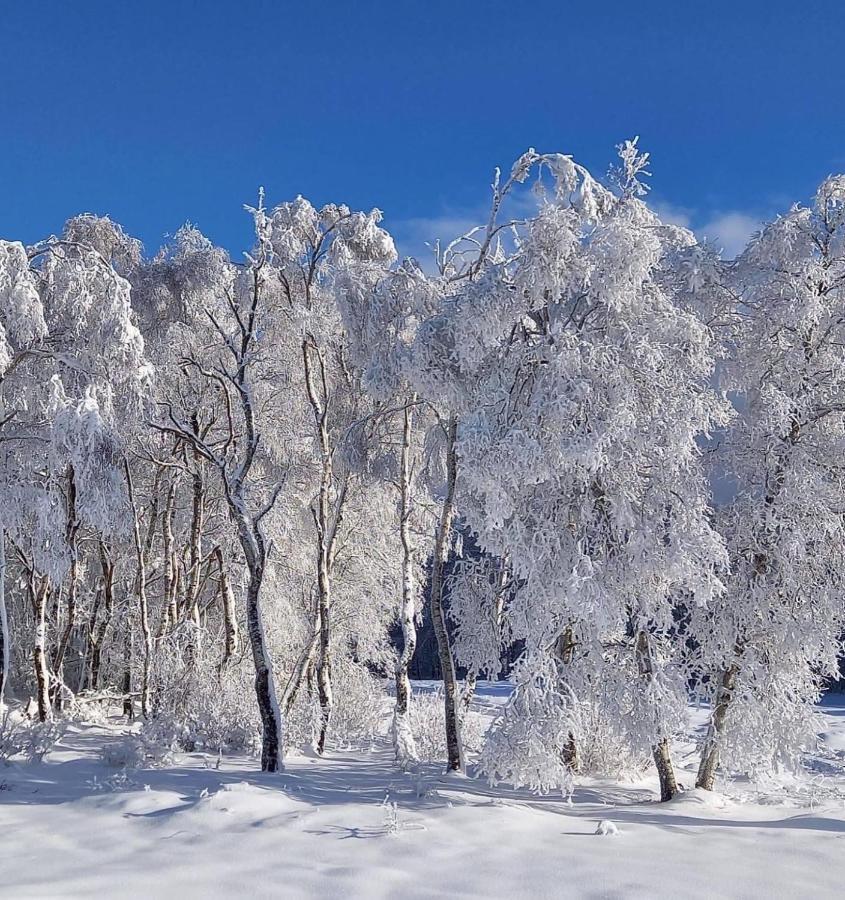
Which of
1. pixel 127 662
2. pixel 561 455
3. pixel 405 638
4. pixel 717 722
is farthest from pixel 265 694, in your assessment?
pixel 127 662

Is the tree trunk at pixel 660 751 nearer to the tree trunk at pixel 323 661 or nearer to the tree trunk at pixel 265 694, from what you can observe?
the tree trunk at pixel 265 694

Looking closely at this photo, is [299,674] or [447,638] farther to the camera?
[299,674]

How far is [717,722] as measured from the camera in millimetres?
8648

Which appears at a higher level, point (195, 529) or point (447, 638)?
point (195, 529)

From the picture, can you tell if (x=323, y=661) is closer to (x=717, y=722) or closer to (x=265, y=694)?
(x=265, y=694)

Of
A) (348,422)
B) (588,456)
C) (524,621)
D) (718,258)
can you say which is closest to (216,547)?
(348,422)

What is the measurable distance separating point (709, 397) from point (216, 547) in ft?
29.7

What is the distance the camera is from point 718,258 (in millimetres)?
8211

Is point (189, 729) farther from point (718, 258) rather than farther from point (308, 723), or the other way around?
point (718, 258)

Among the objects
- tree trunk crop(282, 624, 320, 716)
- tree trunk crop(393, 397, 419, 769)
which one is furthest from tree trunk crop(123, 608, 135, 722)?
tree trunk crop(393, 397, 419, 769)

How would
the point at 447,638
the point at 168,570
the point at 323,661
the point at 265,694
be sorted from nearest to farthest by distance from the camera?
the point at 265,694 < the point at 447,638 < the point at 323,661 < the point at 168,570

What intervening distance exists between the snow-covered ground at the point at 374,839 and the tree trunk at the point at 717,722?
16.8 inches


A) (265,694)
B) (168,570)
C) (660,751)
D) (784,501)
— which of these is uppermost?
(784,501)

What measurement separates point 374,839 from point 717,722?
4.51m
